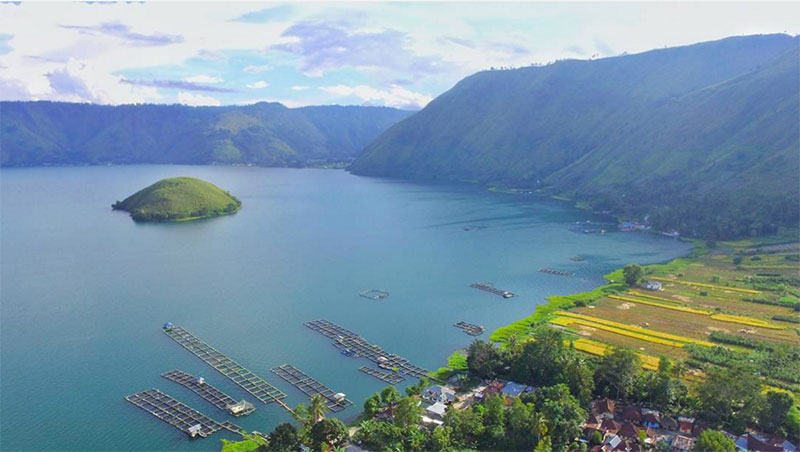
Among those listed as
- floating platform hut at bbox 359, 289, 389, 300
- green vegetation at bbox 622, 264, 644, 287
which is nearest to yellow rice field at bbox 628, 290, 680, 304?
green vegetation at bbox 622, 264, 644, 287

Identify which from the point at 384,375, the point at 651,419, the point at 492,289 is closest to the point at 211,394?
the point at 384,375

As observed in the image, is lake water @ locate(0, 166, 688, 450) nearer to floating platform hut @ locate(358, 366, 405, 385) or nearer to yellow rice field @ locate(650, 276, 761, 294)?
floating platform hut @ locate(358, 366, 405, 385)

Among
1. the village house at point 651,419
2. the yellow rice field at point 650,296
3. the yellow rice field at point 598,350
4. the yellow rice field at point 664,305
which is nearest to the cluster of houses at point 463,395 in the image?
the village house at point 651,419

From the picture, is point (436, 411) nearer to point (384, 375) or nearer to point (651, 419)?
point (384, 375)

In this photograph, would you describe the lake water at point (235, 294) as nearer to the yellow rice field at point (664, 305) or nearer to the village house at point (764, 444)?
the yellow rice field at point (664, 305)

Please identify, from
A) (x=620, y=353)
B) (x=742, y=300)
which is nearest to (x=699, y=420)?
(x=620, y=353)

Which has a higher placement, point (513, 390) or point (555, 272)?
point (555, 272)

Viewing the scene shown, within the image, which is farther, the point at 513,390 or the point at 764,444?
the point at 513,390
